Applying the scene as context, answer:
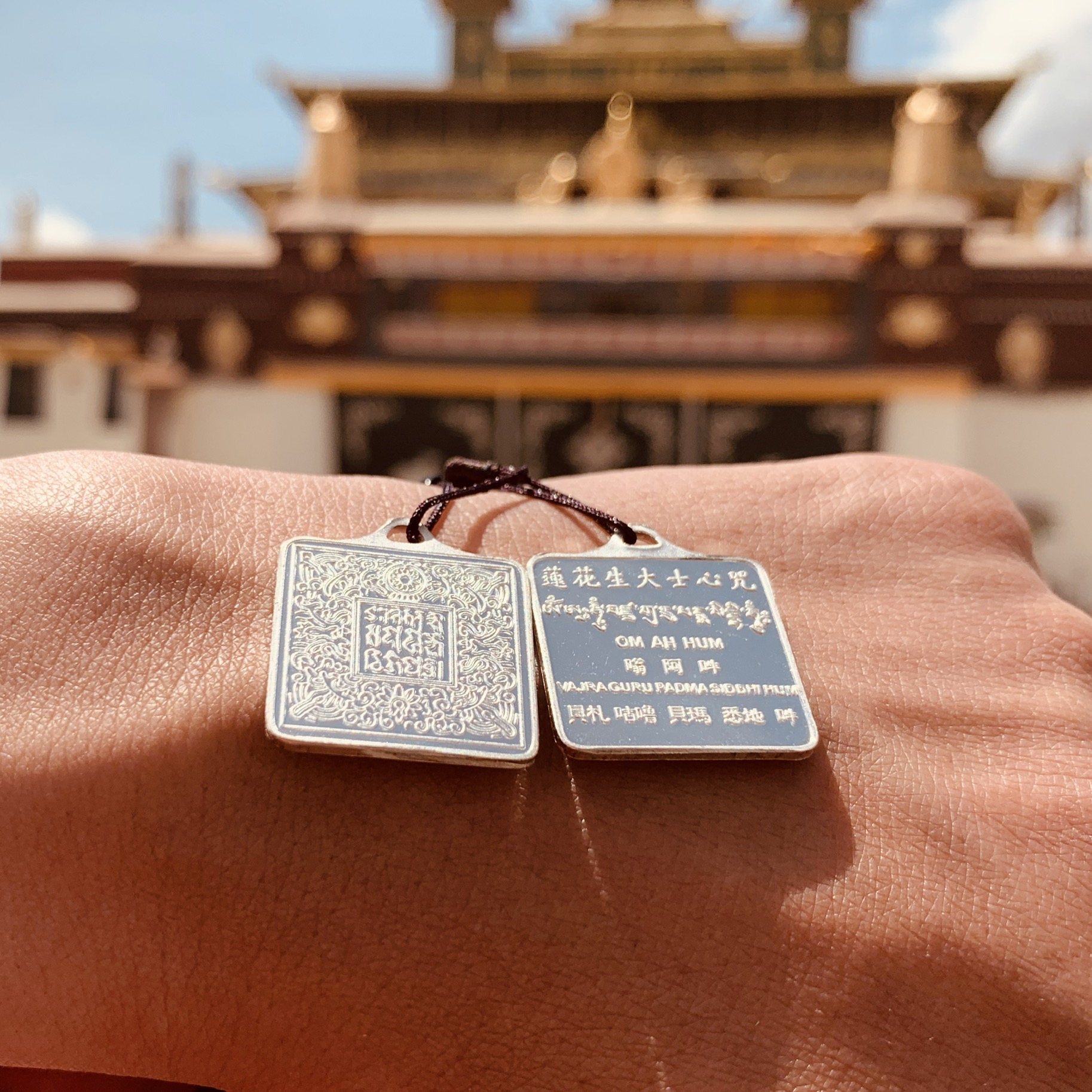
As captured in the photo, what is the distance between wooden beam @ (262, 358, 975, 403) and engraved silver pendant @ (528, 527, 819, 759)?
5.17 metres

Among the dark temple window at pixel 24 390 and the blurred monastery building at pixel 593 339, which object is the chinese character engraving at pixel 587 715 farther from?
the dark temple window at pixel 24 390

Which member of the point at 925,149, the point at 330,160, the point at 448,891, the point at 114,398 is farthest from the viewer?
the point at 114,398

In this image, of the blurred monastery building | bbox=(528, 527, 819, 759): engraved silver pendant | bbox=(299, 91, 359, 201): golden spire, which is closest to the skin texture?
bbox=(528, 527, 819, 759): engraved silver pendant

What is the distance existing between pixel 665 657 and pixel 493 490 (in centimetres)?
24

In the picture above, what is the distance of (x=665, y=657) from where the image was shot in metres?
0.70

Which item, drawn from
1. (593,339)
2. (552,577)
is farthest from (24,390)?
(552,577)

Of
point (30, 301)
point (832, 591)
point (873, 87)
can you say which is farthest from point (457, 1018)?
point (873, 87)

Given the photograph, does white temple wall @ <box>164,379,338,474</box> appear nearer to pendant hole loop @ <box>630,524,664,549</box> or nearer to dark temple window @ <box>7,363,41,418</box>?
dark temple window @ <box>7,363,41,418</box>

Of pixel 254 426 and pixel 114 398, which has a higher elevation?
pixel 114 398

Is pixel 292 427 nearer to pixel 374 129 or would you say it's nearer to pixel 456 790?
pixel 374 129

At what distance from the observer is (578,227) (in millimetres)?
5734

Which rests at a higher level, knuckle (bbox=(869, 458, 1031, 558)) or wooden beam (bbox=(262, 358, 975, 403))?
knuckle (bbox=(869, 458, 1031, 558))

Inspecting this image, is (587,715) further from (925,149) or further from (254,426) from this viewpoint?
(925,149)

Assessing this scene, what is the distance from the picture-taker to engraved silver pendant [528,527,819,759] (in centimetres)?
65
